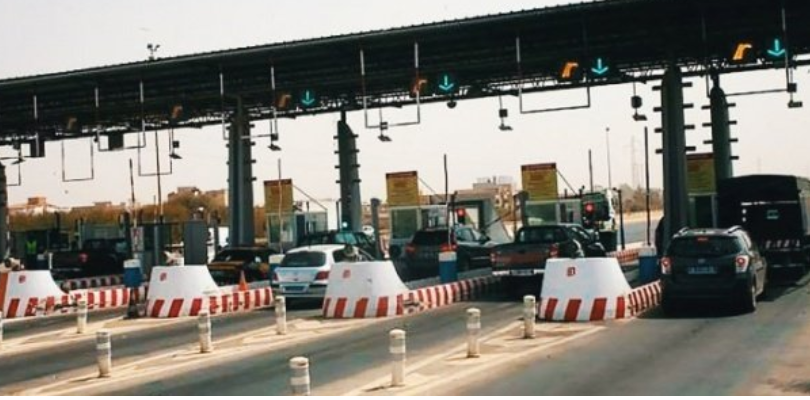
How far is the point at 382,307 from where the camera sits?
2038 cm

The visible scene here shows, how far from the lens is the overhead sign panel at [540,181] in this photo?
137 feet

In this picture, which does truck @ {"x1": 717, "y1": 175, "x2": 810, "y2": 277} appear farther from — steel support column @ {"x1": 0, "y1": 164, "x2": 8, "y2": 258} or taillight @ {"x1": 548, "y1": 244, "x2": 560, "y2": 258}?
steel support column @ {"x1": 0, "y1": 164, "x2": 8, "y2": 258}

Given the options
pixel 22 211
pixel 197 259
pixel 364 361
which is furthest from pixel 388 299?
pixel 22 211

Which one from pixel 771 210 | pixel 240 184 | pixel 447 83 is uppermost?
pixel 447 83

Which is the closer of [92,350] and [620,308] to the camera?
[92,350]

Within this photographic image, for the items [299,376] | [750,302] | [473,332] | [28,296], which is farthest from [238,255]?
[299,376]

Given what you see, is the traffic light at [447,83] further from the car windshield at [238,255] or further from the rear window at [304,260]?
the rear window at [304,260]

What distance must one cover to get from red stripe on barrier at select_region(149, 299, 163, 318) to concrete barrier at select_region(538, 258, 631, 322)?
8150 millimetres

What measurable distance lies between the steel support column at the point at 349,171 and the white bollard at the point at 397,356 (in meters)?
30.3

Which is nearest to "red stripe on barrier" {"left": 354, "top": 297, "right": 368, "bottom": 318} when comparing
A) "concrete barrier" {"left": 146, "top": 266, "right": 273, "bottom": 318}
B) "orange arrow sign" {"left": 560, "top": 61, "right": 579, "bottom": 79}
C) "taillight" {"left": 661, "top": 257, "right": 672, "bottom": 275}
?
"concrete barrier" {"left": 146, "top": 266, "right": 273, "bottom": 318}

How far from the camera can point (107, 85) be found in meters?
37.7

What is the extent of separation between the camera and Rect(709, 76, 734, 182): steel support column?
36312 mm

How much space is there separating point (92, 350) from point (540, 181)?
90.4ft

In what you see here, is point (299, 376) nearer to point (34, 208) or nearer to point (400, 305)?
point (400, 305)
